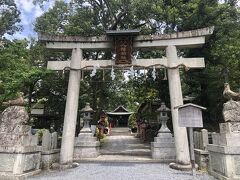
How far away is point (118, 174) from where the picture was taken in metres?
8.38

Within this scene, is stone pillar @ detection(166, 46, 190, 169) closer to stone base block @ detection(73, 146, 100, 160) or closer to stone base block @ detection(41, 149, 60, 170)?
stone base block @ detection(73, 146, 100, 160)

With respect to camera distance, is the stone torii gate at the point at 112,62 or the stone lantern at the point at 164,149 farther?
the stone lantern at the point at 164,149

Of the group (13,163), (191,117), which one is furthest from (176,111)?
(13,163)

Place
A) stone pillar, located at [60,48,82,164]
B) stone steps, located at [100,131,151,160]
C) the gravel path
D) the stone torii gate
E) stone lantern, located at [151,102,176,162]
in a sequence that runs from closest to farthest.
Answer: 1. the gravel path
2. stone pillar, located at [60,48,82,164]
3. the stone torii gate
4. stone lantern, located at [151,102,176,162]
5. stone steps, located at [100,131,151,160]

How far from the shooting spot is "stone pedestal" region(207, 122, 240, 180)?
23.3 feet

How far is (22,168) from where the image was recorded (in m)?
7.88

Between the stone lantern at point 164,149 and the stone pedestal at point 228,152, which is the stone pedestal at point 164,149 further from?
the stone pedestal at point 228,152

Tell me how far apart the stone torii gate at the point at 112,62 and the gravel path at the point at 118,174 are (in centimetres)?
108

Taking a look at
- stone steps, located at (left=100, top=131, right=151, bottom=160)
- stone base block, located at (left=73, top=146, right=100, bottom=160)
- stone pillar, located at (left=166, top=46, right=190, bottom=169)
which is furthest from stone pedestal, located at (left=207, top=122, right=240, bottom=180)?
stone base block, located at (left=73, top=146, right=100, bottom=160)

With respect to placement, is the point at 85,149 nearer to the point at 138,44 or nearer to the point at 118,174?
the point at 118,174

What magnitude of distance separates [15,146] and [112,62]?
5403 mm

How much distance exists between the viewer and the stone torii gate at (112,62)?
391 inches

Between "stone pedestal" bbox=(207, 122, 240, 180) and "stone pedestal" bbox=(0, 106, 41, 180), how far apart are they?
258 inches

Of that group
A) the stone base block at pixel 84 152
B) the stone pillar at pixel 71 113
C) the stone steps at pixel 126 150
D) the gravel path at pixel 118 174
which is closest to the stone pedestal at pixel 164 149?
the stone steps at pixel 126 150
